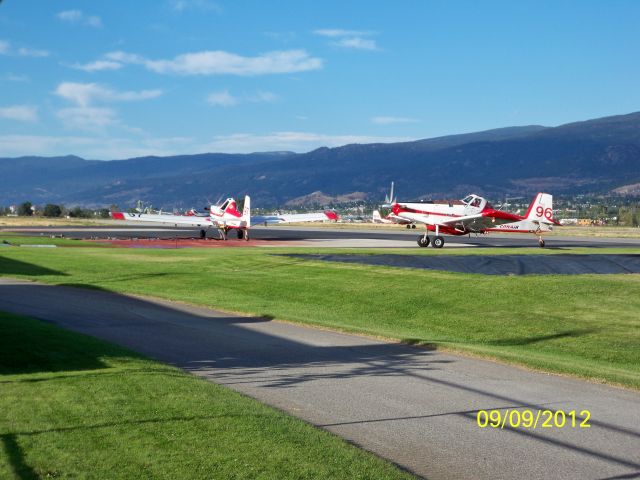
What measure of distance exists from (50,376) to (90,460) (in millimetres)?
4796

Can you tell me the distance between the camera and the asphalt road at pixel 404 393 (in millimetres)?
9352

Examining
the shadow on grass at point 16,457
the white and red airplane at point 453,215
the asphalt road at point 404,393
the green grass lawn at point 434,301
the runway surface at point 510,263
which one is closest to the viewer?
the shadow on grass at point 16,457

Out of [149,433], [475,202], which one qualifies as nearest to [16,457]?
[149,433]

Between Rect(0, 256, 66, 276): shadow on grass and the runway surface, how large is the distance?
12.7 meters

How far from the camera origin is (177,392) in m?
12.1

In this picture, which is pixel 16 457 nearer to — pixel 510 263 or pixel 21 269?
pixel 510 263

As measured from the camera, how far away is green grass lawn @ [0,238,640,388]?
19531 mm

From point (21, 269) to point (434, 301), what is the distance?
73.0 feet

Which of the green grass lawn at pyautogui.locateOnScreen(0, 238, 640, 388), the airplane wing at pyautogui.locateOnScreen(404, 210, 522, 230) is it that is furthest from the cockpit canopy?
the green grass lawn at pyautogui.locateOnScreen(0, 238, 640, 388)

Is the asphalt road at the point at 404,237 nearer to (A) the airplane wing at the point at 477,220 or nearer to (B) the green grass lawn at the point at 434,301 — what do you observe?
(A) the airplane wing at the point at 477,220

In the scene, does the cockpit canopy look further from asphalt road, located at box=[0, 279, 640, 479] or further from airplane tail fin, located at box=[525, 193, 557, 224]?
asphalt road, located at box=[0, 279, 640, 479]

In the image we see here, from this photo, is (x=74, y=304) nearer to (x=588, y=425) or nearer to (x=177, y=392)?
(x=177, y=392)

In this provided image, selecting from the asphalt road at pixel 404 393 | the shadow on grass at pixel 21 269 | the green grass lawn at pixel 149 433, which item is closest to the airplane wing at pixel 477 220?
the shadow on grass at pixel 21 269

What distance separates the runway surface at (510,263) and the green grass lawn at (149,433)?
2392cm
